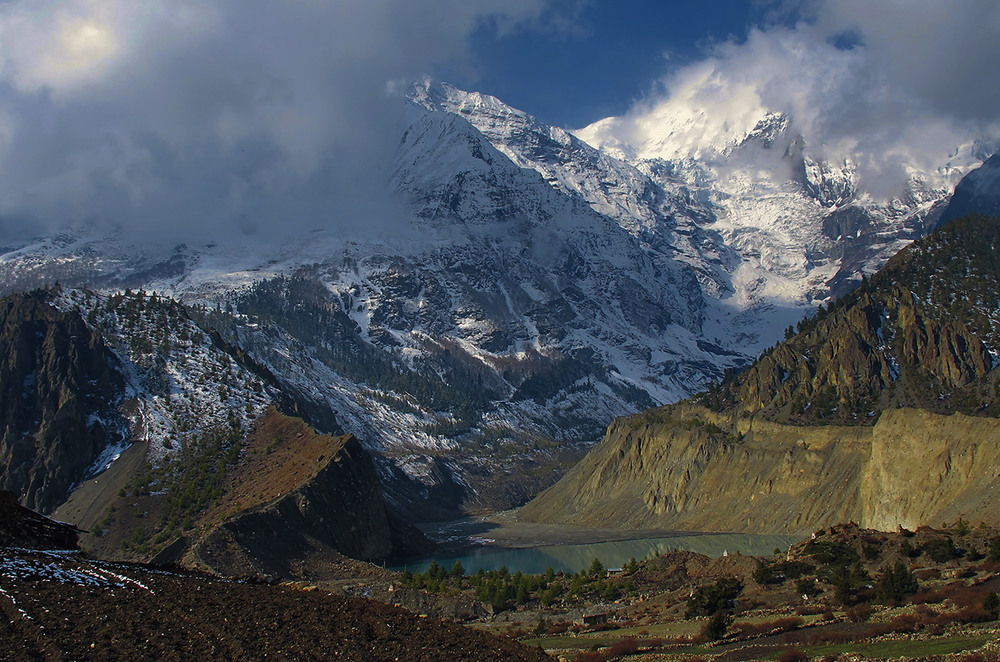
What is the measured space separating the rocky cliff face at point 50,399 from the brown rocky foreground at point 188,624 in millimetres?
99130

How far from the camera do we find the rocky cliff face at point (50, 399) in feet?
412

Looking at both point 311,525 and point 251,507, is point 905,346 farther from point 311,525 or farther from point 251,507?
point 251,507

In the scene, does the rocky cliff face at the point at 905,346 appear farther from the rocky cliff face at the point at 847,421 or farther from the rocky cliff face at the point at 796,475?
the rocky cliff face at the point at 796,475

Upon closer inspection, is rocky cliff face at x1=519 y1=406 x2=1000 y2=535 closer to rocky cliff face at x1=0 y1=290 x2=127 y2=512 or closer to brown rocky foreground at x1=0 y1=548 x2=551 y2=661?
brown rocky foreground at x1=0 y1=548 x2=551 y2=661

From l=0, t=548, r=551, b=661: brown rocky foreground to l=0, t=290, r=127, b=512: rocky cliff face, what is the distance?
9913cm

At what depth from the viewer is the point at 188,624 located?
2909 cm

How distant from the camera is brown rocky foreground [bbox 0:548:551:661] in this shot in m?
26.5

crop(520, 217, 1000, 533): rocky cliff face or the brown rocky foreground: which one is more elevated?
crop(520, 217, 1000, 533): rocky cliff face

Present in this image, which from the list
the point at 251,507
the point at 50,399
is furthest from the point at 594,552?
the point at 50,399

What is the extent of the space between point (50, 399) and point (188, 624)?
12168 centimetres

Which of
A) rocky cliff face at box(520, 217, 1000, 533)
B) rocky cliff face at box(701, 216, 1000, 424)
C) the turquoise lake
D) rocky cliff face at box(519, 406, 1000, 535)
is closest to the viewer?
rocky cliff face at box(519, 406, 1000, 535)

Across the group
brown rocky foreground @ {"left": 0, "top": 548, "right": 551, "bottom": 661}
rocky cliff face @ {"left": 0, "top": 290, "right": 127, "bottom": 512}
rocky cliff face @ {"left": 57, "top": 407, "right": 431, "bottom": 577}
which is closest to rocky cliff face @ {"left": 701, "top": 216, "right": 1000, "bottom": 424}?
rocky cliff face @ {"left": 57, "top": 407, "right": 431, "bottom": 577}

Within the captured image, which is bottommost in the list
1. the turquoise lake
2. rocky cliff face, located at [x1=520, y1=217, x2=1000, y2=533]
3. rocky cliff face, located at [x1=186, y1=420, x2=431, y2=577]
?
the turquoise lake

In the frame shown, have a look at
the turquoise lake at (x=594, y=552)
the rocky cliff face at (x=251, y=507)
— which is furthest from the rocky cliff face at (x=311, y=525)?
the turquoise lake at (x=594, y=552)
